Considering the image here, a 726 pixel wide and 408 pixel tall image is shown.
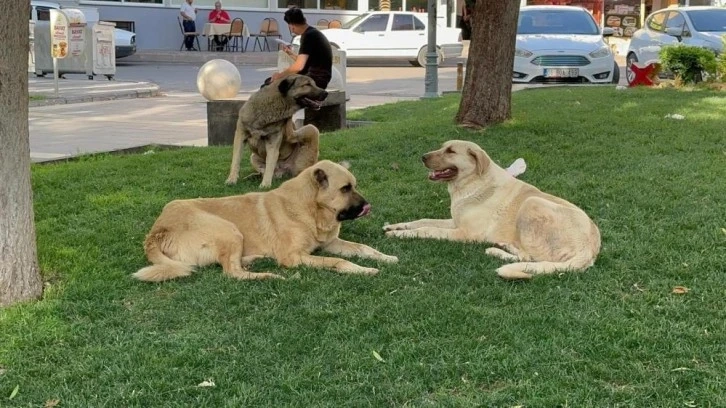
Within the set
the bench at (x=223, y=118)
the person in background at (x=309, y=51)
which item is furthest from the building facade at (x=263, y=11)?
the person in background at (x=309, y=51)

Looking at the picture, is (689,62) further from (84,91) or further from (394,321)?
(84,91)

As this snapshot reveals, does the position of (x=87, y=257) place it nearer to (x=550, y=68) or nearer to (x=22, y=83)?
(x=22, y=83)

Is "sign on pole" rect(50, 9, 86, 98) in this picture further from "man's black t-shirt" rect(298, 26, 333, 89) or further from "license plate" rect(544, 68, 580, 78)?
"license plate" rect(544, 68, 580, 78)

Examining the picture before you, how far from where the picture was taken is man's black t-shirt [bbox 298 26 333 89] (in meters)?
9.42

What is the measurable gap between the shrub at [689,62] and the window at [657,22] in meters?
3.52

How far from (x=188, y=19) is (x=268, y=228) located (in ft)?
87.5

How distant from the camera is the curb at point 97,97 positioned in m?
15.2

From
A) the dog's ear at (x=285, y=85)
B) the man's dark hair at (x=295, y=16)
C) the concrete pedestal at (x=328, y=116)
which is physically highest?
the man's dark hair at (x=295, y=16)

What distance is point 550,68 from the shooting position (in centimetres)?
1585

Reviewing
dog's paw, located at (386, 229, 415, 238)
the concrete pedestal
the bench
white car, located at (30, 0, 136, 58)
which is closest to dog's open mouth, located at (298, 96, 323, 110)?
the bench

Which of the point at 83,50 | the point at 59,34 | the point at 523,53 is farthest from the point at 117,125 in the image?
the point at 523,53

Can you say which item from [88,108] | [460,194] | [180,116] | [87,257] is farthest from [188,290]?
[88,108]

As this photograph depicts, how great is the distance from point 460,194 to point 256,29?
29.4 meters

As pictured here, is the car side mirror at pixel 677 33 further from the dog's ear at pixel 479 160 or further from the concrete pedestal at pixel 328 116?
the dog's ear at pixel 479 160
